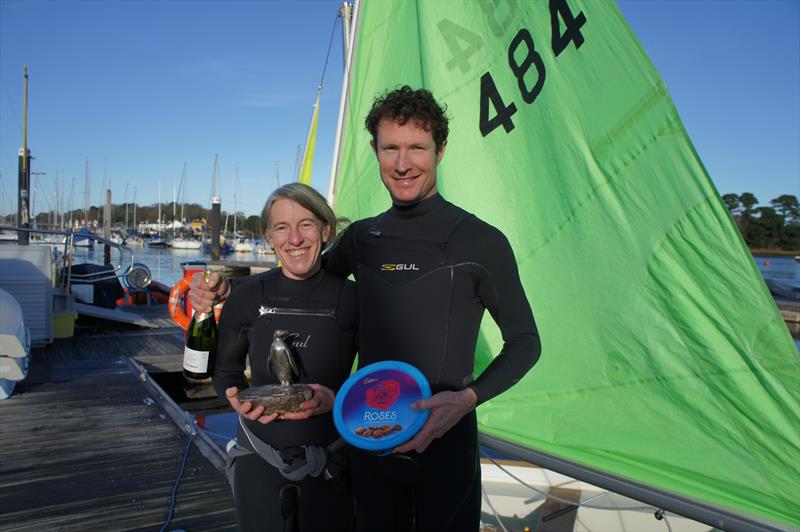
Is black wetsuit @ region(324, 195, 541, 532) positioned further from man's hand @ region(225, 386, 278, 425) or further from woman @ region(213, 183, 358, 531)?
man's hand @ region(225, 386, 278, 425)

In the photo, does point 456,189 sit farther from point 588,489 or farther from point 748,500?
point 588,489

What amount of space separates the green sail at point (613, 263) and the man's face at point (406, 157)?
1025 millimetres

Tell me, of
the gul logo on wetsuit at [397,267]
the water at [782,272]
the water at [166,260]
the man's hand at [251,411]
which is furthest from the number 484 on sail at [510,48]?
the water at [782,272]

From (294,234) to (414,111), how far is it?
616 millimetres

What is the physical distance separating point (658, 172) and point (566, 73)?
2.17 ft

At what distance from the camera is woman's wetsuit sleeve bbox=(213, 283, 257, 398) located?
79.4 inches

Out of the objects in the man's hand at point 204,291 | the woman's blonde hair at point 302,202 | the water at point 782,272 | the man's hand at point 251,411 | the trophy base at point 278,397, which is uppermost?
the woman's blonde hair at point 302,202

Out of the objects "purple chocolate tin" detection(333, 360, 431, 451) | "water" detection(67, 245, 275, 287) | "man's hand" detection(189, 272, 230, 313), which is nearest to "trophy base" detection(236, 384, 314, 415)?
"purple chocolate tin" detection(333, 360, 431, 451)

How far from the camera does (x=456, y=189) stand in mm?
3068

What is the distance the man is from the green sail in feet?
2.81

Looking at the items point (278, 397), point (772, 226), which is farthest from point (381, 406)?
point (772, 226)

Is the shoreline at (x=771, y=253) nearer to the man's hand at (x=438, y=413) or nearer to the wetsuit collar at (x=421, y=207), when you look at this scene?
the wetsuit collar at (x=421, y=207)

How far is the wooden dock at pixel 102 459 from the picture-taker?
3.91 metres

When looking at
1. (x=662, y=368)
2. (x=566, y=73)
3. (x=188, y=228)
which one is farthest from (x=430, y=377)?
(x=188, y=228)
